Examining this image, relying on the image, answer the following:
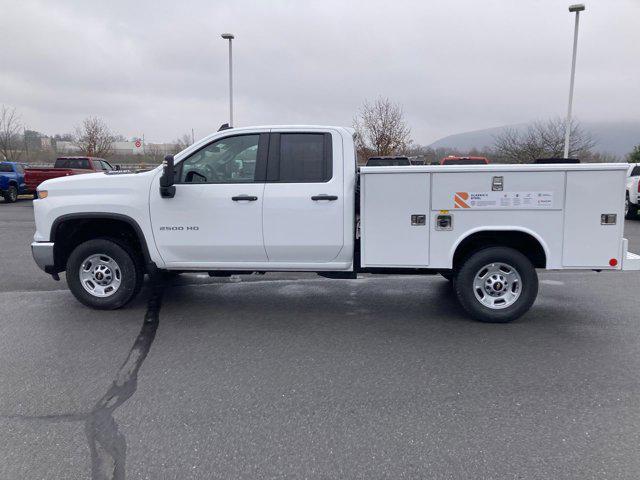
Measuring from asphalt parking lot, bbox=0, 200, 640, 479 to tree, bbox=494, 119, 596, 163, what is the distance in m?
26.9

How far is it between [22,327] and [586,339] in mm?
5769

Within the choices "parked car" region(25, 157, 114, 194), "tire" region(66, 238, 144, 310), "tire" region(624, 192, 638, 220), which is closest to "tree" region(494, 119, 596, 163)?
"tire" region(624, 192, 638, 220)

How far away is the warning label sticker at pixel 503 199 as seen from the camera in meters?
5.43

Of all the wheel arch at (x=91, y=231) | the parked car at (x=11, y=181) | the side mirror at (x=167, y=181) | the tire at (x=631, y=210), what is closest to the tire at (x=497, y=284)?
the side mirror at (x=167, y=181)

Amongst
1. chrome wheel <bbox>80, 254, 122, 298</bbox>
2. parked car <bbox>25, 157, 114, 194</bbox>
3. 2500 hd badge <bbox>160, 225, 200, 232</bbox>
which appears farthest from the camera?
parked car <bbox>25, 157, 114, 194</bbox>

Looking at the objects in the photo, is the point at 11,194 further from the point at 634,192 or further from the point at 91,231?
the point at 634,192

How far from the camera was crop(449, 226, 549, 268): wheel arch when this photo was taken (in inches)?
218

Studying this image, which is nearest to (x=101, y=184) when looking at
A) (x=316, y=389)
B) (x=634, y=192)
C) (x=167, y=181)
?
(x=167, y=181)

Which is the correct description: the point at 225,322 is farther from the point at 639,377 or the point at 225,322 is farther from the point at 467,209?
the point at 639,377

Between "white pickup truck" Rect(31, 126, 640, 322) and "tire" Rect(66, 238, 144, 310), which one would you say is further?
"tire" Rect(66, 238, 144, 310)

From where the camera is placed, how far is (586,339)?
5.32 meters

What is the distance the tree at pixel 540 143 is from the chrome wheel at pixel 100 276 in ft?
92.1

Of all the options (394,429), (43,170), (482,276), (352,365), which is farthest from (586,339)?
(43,170)

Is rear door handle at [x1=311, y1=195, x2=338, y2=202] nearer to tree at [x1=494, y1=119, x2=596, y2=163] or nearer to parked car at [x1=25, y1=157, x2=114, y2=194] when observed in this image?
parked car at [x1=25, y1=157, x2=114, y2=194]
